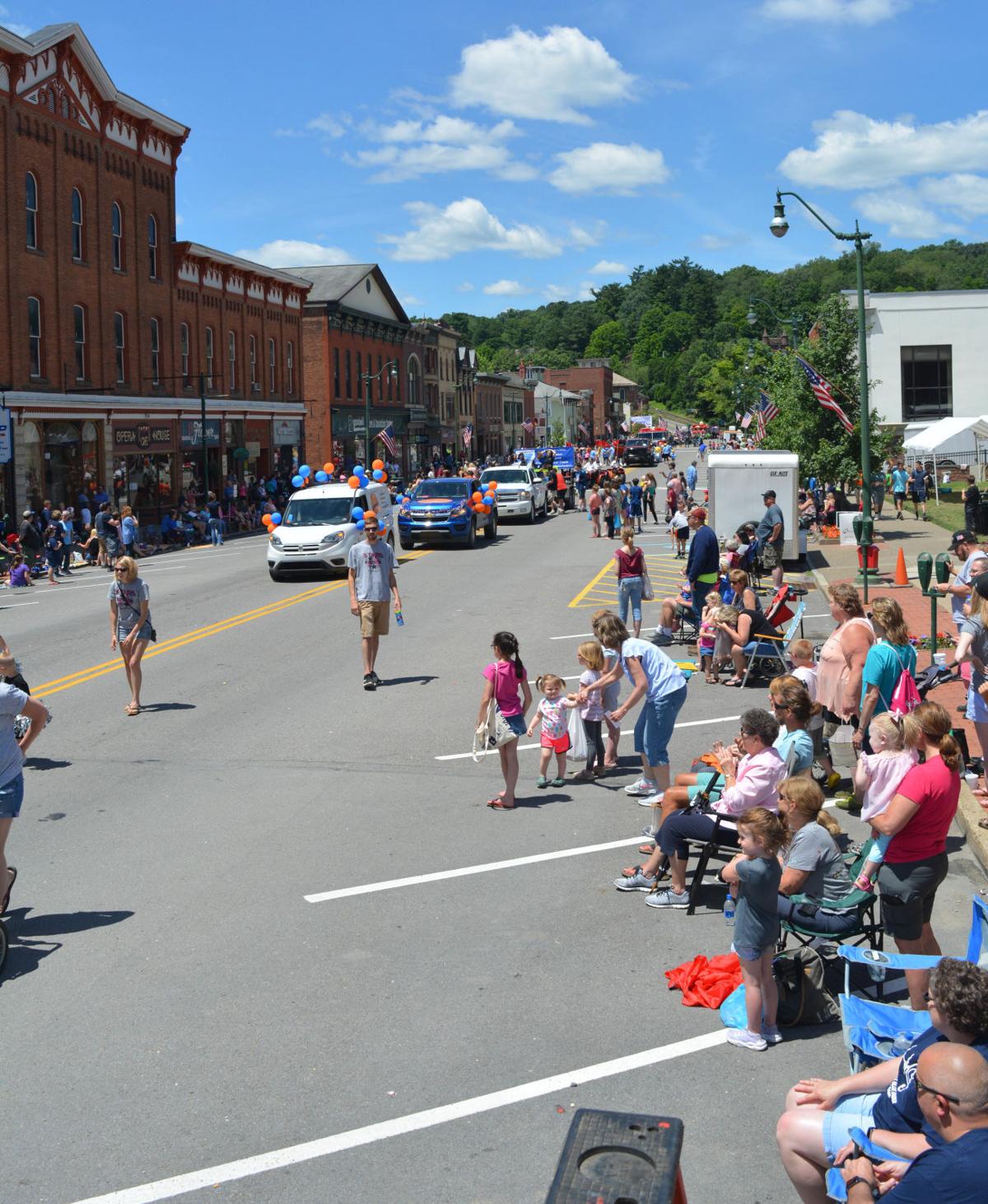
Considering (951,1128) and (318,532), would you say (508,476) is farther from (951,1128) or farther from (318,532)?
(951,1128)

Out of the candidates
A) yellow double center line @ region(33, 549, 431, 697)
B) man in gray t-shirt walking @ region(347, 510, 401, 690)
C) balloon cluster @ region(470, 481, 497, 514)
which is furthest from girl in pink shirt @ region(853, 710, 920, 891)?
balloon cluster @ region(470, 481, 497, 514)

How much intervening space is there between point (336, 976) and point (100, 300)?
38.0 meters

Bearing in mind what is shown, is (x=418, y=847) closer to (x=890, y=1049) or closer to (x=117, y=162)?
(x=890, y=1049)

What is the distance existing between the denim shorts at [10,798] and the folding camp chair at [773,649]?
9388mm

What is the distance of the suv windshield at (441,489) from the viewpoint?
3409 cm

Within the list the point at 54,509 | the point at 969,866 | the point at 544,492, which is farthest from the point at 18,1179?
the point at 544,492

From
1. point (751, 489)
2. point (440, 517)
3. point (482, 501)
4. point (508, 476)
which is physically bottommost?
point (440, 517)

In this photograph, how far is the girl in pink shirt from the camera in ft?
22.2

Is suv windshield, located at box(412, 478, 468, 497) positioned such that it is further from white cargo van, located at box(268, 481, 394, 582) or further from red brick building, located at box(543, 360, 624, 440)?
red brick building, located at box(543, 360, 624, 440)

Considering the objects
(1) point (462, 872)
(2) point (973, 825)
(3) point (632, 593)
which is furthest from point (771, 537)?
(1) point (462, 872)

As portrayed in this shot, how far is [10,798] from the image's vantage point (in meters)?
7.48

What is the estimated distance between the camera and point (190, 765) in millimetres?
11711

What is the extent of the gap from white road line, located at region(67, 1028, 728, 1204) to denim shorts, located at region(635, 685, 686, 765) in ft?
11.8

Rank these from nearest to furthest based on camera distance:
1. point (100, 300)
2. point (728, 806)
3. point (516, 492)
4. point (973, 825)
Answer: point (728, 806) → point (973, 825) → point (100, 300) → point (516, 492)
